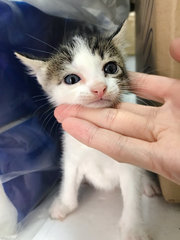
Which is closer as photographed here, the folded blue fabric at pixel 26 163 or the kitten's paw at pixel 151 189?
the folded blue fabric at pixel 26 163

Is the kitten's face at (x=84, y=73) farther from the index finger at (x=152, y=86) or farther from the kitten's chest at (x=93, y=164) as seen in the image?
the kitten's chest at (x=93, y=164)

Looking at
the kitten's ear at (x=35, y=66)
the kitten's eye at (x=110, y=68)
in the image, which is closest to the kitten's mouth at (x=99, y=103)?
the kitten's eye at (x=110, y=68)

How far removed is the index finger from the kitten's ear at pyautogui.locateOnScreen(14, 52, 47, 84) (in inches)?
11.8

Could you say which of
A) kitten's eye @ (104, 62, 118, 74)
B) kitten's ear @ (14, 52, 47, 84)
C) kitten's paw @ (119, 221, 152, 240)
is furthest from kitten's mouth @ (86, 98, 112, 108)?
kitten's paw @ (119, 221, 152, 240)

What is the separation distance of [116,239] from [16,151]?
0.43 metres

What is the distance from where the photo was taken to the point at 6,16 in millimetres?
867

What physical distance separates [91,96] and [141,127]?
165 mm

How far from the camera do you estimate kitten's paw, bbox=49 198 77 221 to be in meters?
1.03

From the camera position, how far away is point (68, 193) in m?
1.07

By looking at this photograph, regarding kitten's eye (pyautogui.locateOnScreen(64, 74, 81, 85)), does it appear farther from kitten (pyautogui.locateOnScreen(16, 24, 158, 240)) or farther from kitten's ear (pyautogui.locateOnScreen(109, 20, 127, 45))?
kitten's ear (pyautogui.locateOnScreen(109, 20, 127, 45))

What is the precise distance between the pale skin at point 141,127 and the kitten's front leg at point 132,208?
0.22 meters

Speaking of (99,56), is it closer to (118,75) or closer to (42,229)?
(118,75)

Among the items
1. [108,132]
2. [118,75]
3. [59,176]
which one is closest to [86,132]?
[108,132]

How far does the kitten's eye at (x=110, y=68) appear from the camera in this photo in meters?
0.92
